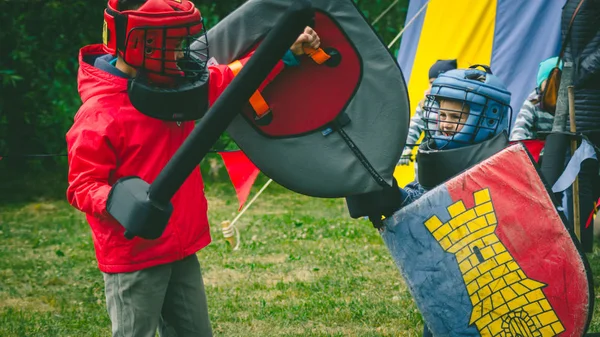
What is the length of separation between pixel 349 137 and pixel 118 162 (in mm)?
876

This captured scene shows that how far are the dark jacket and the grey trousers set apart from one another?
9.20 feet

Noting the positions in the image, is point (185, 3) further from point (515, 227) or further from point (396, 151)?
point (515, 227)

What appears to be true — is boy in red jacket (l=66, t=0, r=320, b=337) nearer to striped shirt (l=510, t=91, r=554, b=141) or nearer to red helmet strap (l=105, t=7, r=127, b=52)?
red helmet strap (l=105, t=7, r=127, b=52)

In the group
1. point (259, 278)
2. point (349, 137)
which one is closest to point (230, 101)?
point (349, 137)

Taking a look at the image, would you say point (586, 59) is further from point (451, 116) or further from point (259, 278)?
point (259, 278)

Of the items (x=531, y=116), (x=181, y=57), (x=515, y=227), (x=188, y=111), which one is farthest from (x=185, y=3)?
(x=531, y=116)

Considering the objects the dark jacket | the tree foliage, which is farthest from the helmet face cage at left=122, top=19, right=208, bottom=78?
the tree foliage

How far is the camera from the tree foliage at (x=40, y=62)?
32.7 ft

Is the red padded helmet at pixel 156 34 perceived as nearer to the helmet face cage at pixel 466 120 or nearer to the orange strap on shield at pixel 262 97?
the orange strap on shield at pixel 262 97

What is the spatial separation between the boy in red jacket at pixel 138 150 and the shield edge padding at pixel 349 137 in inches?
6.9

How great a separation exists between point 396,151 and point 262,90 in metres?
0.56

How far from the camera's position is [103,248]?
301 cm

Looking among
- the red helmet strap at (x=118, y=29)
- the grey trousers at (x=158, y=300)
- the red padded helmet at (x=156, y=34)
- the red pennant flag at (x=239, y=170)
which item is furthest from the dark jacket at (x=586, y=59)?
the red helmet strap at (x=118, y=29)

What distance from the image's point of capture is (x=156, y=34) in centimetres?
283
